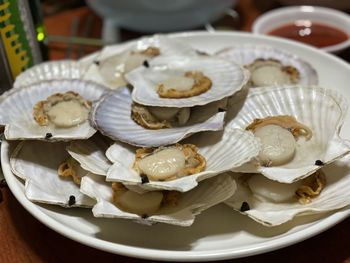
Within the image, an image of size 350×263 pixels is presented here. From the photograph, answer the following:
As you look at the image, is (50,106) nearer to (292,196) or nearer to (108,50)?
(108,50)

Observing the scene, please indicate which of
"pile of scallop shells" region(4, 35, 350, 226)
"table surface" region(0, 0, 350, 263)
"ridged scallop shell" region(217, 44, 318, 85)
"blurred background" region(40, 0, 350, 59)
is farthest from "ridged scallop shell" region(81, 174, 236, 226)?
"blurred background" region(40, 0, 350, 59)

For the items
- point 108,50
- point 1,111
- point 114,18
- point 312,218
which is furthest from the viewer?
point 114,18

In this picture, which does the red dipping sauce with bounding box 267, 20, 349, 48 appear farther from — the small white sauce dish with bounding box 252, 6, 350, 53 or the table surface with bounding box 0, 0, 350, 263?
the table surface with bounding box 0, 0, 350, 263

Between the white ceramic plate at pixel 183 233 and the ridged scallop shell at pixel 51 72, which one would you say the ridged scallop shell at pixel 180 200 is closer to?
the white ceramic plate at pixel 183 233

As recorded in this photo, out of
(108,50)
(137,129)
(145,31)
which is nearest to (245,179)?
(137,129)

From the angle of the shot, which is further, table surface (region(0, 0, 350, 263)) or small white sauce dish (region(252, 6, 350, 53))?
small white sauce dish (region(252, 6, 350, 53))

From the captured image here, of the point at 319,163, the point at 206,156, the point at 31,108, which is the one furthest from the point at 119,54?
the point at 319,163
